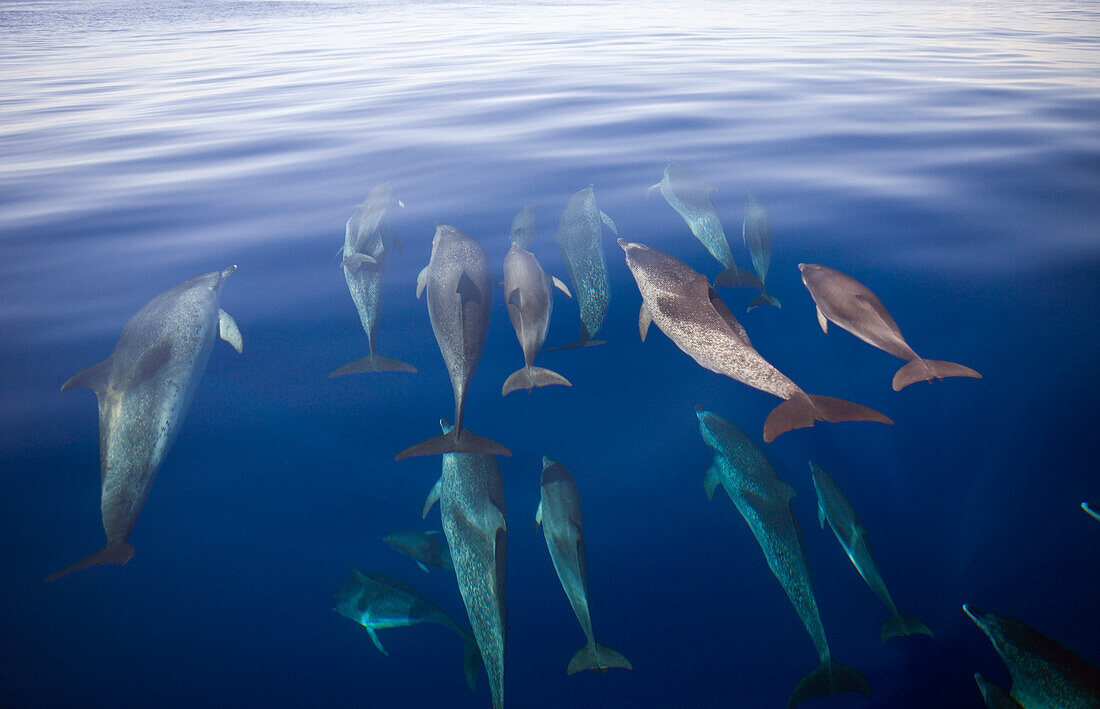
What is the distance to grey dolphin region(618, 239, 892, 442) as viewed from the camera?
9.04 feet

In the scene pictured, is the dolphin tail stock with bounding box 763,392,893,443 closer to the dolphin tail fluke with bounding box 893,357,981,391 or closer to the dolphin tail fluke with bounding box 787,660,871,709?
the dolphin tail fluke with bounding box 893,357,981,391

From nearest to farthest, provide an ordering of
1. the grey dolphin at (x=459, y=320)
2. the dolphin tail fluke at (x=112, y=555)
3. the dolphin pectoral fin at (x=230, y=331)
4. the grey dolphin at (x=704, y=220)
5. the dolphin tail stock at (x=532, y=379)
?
1. the dolphin tail fluke at (x=112, y=555)
2. the grey dolphin at (x=459, y=320)
3. the dolphin tail stock at (x=532, y=379)
4. the dolphin pectoral fin at (x=230, y=331)
5. the grey dolphin at (x=704, y=220)

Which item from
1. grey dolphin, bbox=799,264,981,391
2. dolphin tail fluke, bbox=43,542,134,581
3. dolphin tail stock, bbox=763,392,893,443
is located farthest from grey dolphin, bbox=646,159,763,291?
dolphin tail fluke, bbox=43,542,134,581

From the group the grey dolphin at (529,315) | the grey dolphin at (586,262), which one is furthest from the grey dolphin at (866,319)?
the grey dolphin at (529,315)

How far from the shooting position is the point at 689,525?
126 inches

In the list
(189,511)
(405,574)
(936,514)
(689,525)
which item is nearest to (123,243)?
(189,511)

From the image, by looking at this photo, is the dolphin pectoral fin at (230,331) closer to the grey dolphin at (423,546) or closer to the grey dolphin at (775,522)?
the grey dolphin at (423,546)

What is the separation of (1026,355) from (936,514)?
138 cm

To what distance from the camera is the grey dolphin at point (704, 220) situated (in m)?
4.10

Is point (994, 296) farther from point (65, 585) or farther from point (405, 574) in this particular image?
point (65, 585)

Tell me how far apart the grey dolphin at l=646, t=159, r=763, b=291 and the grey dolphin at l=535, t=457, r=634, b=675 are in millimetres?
1881

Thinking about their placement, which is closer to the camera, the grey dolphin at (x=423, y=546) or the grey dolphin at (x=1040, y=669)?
the grey dolphin at (x=1040, y=669)

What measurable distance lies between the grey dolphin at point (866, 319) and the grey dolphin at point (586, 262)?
4.41ft

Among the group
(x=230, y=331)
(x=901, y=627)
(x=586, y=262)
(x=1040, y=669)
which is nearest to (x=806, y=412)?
(x=901, y=627)
